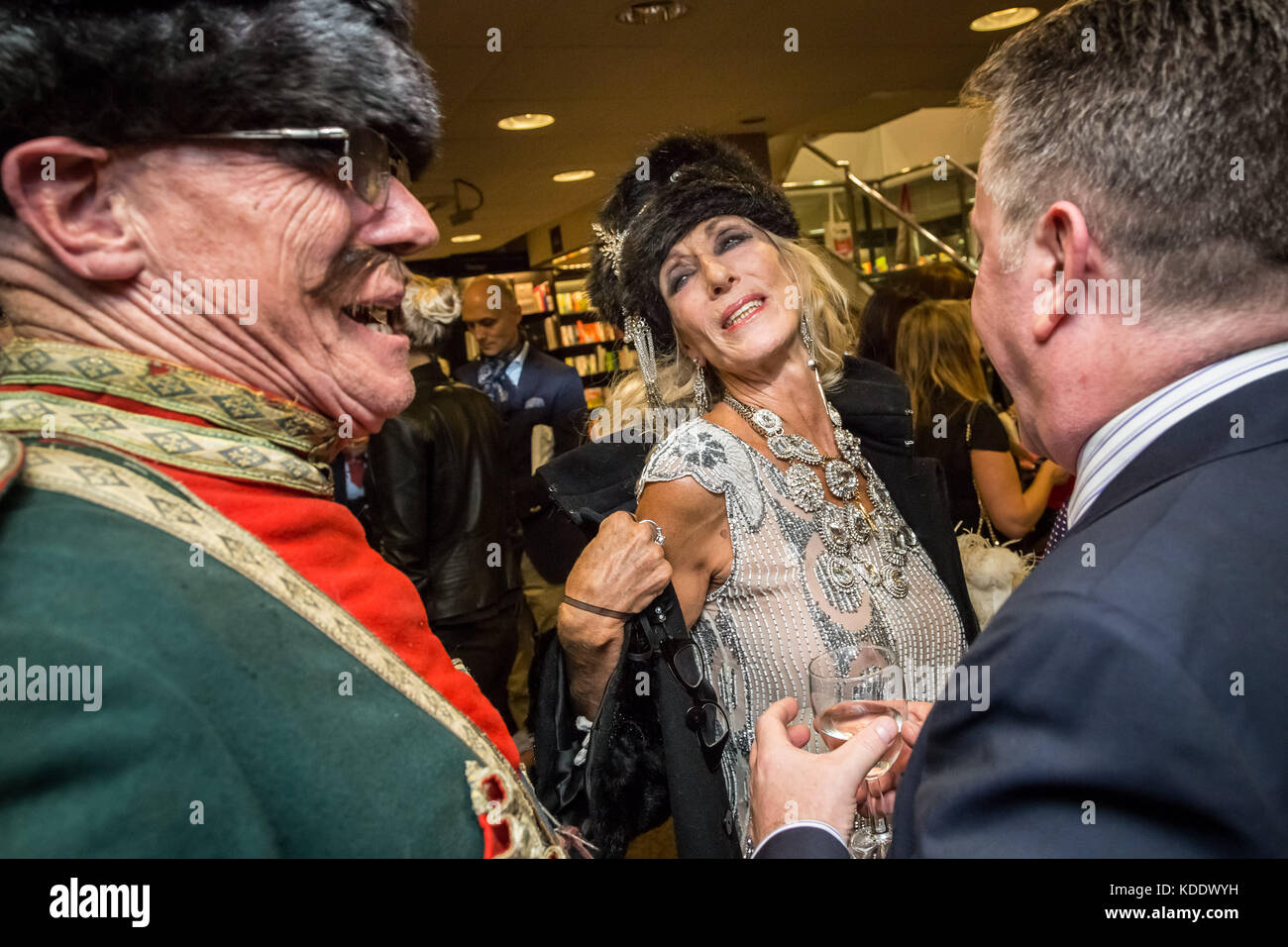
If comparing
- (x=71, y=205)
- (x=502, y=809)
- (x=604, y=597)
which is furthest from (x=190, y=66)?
(x=604, y=597)

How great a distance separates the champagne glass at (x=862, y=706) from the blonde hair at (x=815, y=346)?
1.00 metres

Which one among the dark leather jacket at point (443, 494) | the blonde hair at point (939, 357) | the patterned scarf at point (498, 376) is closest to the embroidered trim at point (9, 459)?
the dark leather jacket at point (443, 494)

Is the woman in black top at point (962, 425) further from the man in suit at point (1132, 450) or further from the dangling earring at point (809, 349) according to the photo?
the man in suit at point (1132, 450)

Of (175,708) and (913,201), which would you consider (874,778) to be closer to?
(175,708)

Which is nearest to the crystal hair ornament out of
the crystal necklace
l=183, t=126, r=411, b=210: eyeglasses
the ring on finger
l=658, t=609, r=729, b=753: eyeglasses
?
the crystal necklace

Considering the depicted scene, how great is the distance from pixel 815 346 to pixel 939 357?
1.38 meters

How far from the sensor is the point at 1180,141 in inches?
34.5

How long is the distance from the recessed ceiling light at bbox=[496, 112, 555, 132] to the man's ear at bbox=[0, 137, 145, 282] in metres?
4.97

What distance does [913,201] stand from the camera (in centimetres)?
916

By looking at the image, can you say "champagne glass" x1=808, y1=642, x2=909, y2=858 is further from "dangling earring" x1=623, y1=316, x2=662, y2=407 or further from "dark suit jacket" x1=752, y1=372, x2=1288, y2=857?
"dangling earring" x1=623, y1=316, x2=662, y2=407

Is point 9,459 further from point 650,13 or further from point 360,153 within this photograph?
point 650,13

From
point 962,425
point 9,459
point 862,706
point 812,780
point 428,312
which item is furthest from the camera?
point 428,312

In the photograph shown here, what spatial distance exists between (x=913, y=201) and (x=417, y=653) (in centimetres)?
907
